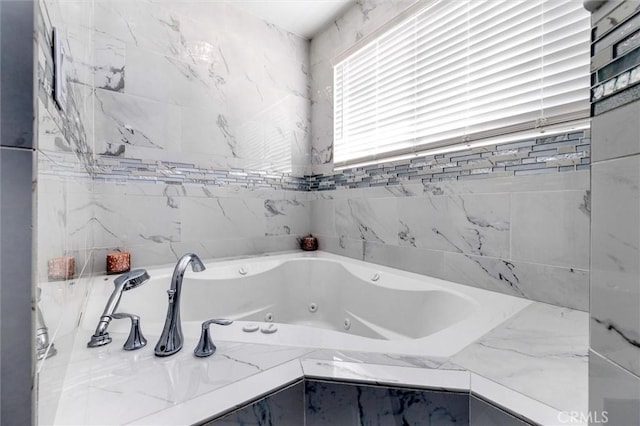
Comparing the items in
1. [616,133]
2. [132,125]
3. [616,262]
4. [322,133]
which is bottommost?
[616,262]

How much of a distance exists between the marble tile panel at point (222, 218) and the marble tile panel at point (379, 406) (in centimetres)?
143

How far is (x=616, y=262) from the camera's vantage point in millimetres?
327

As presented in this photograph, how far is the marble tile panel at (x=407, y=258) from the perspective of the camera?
144 centimetres

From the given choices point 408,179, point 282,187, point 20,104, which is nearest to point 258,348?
point 20,104

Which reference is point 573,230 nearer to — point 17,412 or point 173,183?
point 17,412

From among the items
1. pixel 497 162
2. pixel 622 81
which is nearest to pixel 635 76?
pixel 622 81

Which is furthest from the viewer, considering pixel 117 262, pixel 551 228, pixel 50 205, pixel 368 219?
pixel 368 219

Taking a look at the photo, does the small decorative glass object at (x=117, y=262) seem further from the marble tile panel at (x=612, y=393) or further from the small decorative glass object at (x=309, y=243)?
the marble tile panel at (x=612, y=393)

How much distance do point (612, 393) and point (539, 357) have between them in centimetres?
44

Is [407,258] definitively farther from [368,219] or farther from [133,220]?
[133,220]

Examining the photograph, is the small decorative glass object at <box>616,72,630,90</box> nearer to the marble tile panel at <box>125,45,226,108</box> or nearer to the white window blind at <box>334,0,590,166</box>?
the white window blind at <box>334,0,590,166</box>

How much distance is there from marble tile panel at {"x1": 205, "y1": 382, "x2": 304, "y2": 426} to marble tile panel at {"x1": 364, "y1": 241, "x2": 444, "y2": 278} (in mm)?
A: 1049

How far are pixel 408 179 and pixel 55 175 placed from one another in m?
1.46

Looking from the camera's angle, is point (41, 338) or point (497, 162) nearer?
point (41, 338)
